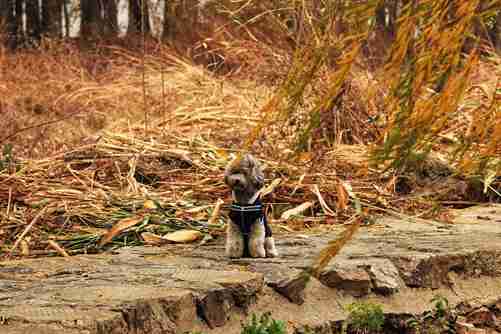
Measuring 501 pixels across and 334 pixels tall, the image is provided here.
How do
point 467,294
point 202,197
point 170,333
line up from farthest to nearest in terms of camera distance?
1. point 202,197
2. point 467,294
3. point 170,333

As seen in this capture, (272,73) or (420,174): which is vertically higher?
(272,73)

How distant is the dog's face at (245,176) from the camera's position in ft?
13.8

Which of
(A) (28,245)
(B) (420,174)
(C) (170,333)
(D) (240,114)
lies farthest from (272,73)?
(C) (170,333)

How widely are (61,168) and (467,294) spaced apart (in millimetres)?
3005

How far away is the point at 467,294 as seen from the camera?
4672 mm

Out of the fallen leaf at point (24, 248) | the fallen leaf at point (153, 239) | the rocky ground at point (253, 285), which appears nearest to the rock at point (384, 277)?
the rocky ground at point (253, 285)

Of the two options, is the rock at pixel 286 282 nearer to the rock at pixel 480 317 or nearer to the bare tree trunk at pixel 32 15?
the rock at pixel 480 317

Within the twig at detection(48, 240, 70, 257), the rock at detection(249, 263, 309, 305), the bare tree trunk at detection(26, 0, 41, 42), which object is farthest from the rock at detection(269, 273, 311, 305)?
the bare tree trunk at detection(26, 0, 41, 42)

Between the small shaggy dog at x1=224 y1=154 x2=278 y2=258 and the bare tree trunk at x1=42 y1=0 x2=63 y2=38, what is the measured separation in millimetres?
14771

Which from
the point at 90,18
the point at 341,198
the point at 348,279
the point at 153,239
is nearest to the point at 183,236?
the point at 153,239

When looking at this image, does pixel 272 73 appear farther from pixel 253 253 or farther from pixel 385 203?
pixel 253 253

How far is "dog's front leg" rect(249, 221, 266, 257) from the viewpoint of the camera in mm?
4285

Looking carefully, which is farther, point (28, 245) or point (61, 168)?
point (61, 168)

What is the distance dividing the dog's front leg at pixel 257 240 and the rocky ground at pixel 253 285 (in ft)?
0.17
